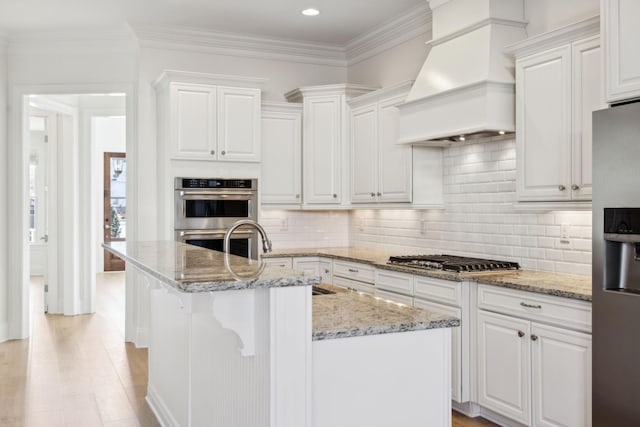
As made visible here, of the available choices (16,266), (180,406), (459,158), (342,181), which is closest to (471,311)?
(459,158)

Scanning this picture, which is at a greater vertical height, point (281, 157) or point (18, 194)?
point (281, 157)

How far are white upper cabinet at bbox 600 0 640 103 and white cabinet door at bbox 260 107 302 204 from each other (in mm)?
3319

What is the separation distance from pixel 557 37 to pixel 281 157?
295 cm

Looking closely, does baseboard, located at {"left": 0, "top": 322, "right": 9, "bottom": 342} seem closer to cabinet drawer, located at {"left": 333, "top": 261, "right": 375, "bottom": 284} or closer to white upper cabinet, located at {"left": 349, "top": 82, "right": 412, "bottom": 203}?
cabinet drawer, located at {"left": 333, "top": 261, "right": 375, "bottom": 284}

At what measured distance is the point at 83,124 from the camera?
7.31 meters

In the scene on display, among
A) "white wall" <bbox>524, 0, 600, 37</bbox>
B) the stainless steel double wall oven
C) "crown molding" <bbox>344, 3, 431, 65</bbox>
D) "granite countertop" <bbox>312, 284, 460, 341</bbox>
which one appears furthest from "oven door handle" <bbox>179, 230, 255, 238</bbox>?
"granite countertop" <bbox>312, 284, 460, 341</bbox>

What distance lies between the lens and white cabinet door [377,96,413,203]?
15.6 feet

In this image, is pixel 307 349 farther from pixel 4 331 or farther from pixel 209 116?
pixel 4 331

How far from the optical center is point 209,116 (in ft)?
17.1

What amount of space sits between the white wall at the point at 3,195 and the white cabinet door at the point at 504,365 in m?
4.61

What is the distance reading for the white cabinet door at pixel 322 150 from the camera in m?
5.61

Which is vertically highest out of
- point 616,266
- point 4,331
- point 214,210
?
point 214,210

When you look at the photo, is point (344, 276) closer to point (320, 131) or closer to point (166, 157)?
point (320, 131)

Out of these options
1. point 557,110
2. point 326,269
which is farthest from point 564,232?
point 326,269
